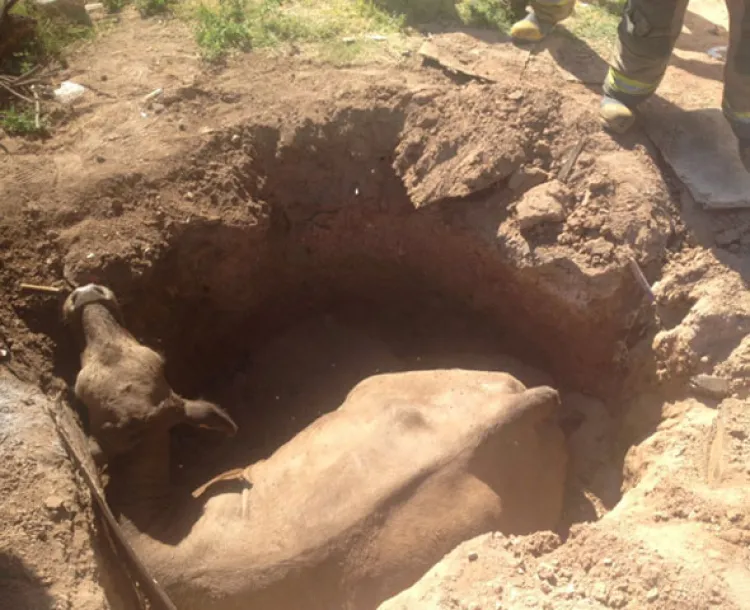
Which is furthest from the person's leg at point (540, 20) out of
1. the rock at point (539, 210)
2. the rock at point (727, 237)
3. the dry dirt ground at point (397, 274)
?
the rock at point (727, 237)

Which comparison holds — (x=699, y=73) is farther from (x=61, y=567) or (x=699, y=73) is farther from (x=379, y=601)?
(x=61, y=567)

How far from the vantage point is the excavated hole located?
4270 mm

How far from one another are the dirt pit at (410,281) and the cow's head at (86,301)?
0.90 feet

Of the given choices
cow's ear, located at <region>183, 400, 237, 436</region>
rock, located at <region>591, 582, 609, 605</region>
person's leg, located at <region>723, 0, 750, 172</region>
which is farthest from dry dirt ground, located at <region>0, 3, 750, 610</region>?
cow's ear, located at <region>183, 400, 237, 436</region>

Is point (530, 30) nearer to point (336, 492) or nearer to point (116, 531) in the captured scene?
point (336, 492)

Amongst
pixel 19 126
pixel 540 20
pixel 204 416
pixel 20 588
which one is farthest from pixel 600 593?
pixel 19 126

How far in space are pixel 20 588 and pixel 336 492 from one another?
134 cm

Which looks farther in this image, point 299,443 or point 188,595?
point 299,443

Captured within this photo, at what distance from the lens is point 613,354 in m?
4.12

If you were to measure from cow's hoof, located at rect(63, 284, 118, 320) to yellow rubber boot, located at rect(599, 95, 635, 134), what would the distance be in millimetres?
3121

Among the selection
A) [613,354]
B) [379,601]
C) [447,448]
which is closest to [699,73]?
[613,354]

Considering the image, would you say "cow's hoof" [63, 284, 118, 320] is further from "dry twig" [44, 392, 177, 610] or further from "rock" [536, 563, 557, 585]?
"rock" [536, 563, 557, 585]

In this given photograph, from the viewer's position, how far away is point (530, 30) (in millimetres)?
5219

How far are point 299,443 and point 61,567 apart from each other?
50.3 inches
